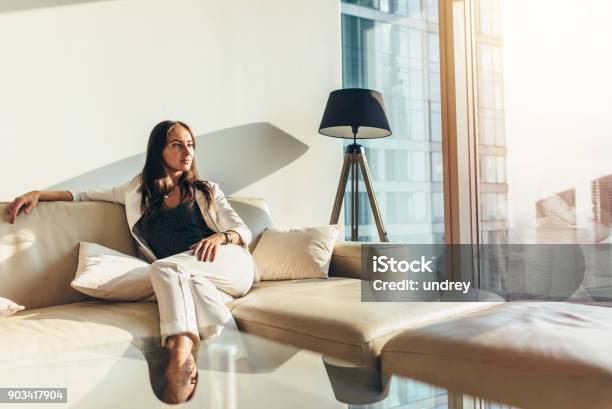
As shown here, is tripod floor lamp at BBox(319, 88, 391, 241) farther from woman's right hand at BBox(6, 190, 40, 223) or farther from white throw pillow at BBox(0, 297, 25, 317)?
white throw pillow at BBox(0, 297, 25, 317)

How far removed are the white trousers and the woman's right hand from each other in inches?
25.5

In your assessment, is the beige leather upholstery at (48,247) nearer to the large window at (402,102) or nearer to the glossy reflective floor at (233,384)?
the glossy reflective floor at (233,384)

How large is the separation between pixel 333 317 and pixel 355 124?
1673 mm

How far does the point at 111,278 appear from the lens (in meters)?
1.89

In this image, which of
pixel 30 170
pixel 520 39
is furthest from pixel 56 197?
pixel 520 39

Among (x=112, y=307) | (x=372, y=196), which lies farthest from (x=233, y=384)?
(x=372, y=196)

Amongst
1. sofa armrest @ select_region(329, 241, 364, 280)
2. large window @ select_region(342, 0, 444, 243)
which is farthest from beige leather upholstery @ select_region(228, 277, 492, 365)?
large window @ select_region(342, 0, 444, 243)

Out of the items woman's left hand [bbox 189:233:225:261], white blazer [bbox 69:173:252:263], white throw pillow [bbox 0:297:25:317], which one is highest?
white blazer [bbox 69:173:252:263]

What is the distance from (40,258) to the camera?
1994 millimetres

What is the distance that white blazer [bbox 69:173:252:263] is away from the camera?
2215 mm

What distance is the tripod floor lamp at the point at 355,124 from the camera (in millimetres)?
3064

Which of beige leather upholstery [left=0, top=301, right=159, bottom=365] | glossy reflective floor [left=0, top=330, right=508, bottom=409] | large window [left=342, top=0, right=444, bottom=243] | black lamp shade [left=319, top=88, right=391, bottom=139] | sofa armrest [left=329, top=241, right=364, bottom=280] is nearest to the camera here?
glossy reflective floor [left=0, top=330, right=508, bottom=409]

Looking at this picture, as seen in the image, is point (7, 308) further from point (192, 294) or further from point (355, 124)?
point (355, 124)

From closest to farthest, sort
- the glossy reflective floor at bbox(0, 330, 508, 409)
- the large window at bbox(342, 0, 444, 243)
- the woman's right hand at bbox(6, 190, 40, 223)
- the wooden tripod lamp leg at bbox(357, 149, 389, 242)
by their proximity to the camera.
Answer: the glossy reflective floor at bbox(0, 330, 508, 409) → the woman's right hand at bbox(6, 190, 40, 223) → the wooden tripod lamp leg at bbox(357, 149, 389, 242) → the large window at bbox(342, 0, 444, 243)
